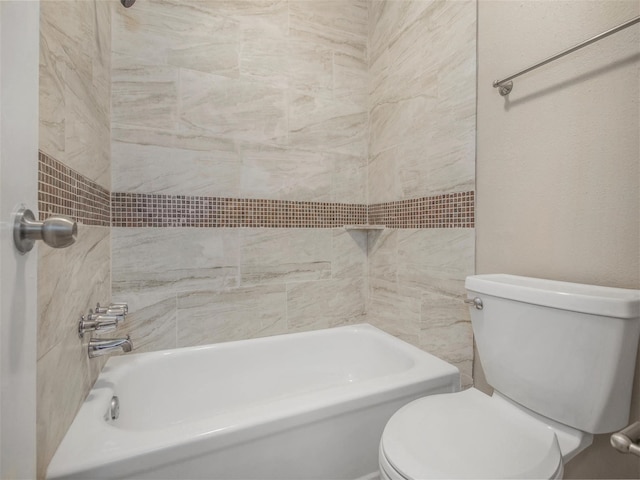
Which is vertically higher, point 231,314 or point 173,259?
point 173,259

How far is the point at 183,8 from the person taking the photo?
1.58 m

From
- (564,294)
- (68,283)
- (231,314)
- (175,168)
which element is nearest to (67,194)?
(68,283)

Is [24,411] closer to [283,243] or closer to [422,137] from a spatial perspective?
[283,243]

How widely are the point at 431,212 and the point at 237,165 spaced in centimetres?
103

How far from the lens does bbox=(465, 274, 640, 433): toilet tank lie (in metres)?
0.81

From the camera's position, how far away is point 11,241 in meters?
0.41

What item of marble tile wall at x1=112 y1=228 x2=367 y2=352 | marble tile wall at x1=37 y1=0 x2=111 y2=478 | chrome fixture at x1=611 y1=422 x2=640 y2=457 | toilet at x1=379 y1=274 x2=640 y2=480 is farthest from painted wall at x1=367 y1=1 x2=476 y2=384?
marble tile wall at x1=37 y1=0 x2=111 y2=478

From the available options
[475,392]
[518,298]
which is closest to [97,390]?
[475,392]

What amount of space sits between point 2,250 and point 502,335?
3.99 ft

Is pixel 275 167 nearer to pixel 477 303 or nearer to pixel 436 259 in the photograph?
pixel 436 259

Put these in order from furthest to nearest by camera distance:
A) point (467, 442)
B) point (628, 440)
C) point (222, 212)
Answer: point (222, 212) < point (467, 442) < point (628, 440)

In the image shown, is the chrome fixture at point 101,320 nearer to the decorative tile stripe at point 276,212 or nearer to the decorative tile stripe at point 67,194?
the decorative tile stripe at point 67,194

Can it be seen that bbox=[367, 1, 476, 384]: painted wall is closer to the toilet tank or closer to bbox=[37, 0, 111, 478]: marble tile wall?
the toilet tank

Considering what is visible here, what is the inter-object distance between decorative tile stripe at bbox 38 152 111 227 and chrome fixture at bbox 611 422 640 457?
1212 mm
